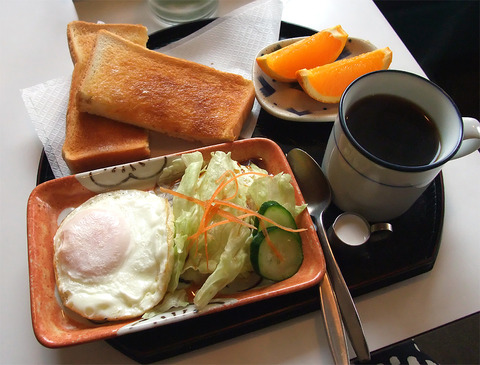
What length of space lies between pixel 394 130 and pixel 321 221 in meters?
0.36

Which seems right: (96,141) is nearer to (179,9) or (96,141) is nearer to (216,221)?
(216,221)

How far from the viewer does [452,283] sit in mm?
1202

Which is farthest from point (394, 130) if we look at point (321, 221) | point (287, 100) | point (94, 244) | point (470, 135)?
point (94, 244)

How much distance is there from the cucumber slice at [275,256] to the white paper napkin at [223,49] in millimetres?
557

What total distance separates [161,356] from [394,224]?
838 millimetres

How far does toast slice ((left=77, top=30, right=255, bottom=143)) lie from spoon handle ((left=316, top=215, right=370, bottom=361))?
57 centimetres

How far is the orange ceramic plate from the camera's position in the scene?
0.98m

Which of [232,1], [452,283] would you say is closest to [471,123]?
[452,283]

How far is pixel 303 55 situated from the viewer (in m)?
1.55

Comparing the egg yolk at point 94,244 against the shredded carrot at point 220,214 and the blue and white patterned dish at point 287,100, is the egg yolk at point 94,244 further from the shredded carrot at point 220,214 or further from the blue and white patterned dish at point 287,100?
the blue and white patterned dish at point 287,100

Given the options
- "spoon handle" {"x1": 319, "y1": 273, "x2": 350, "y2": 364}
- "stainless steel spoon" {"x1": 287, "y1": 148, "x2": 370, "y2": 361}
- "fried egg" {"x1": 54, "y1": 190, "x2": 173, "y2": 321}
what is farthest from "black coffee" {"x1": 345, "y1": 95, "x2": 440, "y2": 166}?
"fried egg" {"x1": 54, "y1": 190, "x2": 173, "y2": 321}

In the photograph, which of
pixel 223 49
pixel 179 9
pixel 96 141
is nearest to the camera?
pixel 96 141

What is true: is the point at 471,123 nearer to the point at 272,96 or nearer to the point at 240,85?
the point at 272,96

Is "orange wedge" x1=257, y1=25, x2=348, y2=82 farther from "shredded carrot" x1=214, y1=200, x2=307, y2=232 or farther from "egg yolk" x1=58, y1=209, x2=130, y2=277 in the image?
"egg yolk" x1=58, y1=209, x2=130, y2=277
